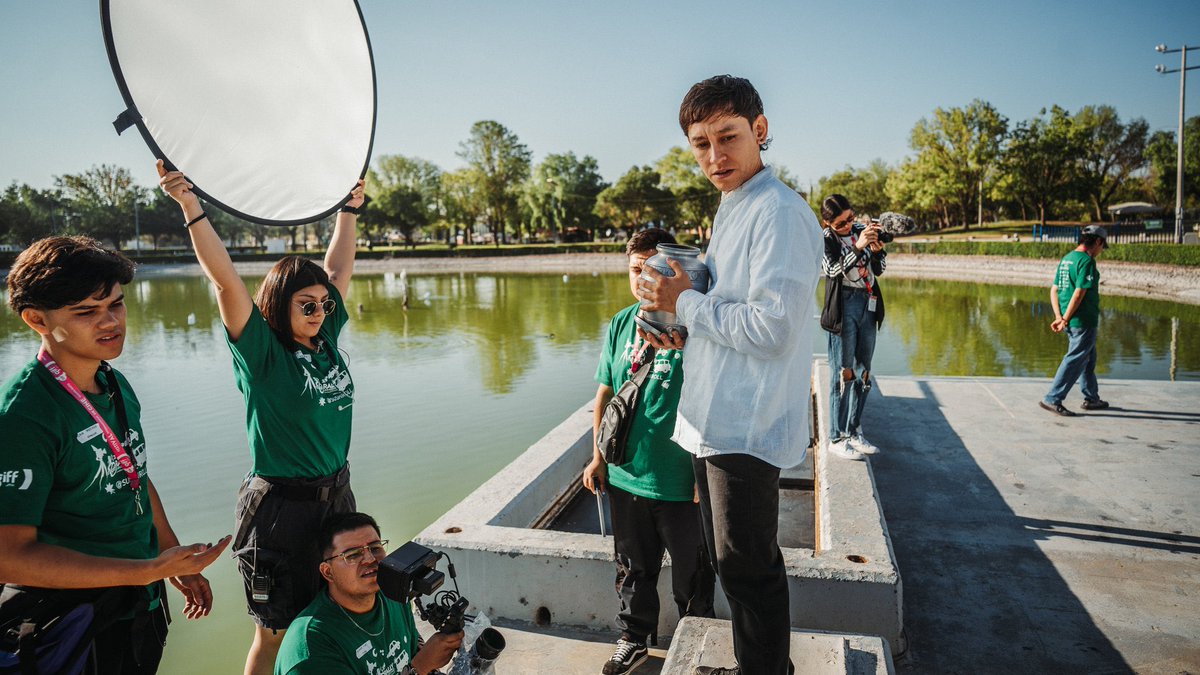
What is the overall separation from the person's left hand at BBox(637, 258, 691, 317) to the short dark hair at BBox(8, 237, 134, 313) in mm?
1563

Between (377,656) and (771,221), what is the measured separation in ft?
6.04

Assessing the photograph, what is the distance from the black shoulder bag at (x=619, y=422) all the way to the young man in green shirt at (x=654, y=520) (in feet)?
0.22

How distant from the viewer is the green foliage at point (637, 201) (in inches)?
2847

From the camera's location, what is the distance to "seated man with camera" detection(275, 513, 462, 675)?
209cm

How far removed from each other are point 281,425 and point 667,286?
1510 mm

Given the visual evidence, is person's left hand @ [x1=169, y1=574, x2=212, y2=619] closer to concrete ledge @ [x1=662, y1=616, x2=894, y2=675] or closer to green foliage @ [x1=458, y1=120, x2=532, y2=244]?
concrete ledge @ [x1=662, y1=616, x2=894, y2=675]

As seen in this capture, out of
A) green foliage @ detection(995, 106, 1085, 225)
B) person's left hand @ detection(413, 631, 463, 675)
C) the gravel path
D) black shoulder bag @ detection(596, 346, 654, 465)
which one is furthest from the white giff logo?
green foliage @ detection(995, 106, 1085, 225)

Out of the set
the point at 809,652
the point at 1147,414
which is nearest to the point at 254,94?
the point at 809,652

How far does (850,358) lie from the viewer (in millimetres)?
5211

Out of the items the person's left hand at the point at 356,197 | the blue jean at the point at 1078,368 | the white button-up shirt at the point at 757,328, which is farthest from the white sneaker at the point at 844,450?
the person's left hand at the point at 356,197

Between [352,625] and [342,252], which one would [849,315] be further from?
[352,625]

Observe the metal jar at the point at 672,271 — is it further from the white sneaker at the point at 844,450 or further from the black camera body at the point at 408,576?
the white sneaker at the point at 844,450

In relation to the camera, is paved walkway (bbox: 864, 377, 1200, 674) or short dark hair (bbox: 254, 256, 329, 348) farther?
paved walkway (bbox: 864, 377, 1200, 674)

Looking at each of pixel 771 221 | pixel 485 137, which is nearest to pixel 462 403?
pixel 771 221
